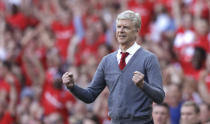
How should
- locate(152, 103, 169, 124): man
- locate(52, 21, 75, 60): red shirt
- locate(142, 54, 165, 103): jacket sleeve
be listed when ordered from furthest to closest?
locate(52, 21, 75, 60): red shirt < locate(152, 103, 169, 124): man < locate(142, 54, 165, 103): jacket sleeve

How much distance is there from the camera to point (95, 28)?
38.3 feet

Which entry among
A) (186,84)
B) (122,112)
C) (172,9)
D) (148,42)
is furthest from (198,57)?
(122,112)

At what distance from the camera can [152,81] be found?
4746 millimetres

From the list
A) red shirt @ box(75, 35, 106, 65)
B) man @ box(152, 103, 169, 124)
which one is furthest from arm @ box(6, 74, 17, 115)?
man @ box(152, 103, 169, 124)

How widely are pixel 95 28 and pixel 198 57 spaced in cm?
299

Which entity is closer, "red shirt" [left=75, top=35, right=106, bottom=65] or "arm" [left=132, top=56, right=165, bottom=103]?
"arm" [left=132, top=56, right=165, bottom=103]

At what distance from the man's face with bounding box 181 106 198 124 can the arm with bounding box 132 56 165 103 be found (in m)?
2.64

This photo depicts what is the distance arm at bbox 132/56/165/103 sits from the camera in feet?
14.7

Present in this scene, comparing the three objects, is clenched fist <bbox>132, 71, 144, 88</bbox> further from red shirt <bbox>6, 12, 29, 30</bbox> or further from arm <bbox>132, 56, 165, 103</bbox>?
red shirt <bbox>6, 12, 29, 30</bbox>

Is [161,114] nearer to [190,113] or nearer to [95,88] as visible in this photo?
[190,113]

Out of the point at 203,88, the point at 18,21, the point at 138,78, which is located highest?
the point at 18,21

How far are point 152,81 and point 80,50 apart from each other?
7175 millimetres

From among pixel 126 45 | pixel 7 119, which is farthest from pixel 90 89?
pixel 7 119

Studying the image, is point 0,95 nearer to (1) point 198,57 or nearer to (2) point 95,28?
(2) point 95,28
